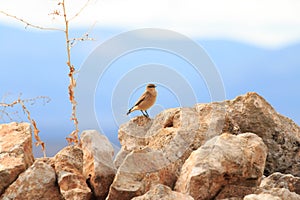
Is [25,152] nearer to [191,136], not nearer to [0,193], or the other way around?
[0,193]

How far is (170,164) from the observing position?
7.21m

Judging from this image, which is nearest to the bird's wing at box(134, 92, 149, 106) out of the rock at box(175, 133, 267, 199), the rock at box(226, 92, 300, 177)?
Result: the rock at box(226, 92, 300, 177)

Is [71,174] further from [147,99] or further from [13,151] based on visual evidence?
[147,99]

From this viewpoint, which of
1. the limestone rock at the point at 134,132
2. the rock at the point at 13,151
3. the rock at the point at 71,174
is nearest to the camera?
the rock at the point at 71,174

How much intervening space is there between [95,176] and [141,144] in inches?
71.6

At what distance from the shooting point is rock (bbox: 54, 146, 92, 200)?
6949 mm

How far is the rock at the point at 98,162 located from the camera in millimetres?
7074

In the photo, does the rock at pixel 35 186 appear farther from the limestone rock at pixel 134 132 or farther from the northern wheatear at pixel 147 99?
the northern wheatear at pixel 147 99

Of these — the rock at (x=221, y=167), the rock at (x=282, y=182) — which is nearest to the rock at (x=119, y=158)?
the rock at (x=221, y=167)

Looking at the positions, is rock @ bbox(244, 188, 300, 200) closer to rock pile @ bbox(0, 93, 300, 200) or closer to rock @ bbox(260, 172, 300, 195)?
rock pile @ bbox(0, 93, 300, 200)

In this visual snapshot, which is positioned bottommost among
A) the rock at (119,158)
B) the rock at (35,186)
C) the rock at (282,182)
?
the rock at (35,186)

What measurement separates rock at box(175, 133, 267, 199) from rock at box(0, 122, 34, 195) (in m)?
2.37

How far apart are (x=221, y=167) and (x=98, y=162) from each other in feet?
5.80

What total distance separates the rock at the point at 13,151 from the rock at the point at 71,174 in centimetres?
49
